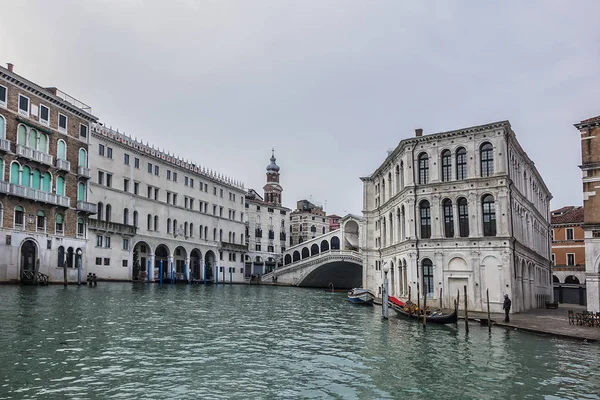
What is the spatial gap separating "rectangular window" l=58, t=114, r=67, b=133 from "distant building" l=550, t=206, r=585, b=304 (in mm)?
40298

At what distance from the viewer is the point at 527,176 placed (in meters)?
32.4

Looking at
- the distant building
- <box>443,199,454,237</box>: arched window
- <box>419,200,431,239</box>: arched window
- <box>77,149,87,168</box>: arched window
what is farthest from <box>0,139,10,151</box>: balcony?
the distant building

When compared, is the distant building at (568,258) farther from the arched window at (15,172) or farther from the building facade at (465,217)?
the arched window at (15,172)

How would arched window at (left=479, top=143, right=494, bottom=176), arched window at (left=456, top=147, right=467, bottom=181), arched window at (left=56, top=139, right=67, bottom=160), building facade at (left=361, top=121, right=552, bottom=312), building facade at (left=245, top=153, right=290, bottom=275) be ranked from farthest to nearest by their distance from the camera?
building facade at (left=245, top=153, right=290, bottom=275) < arched window at (left=56, top=139, right=67, bottom=160) < arched window at (left=456, top=147, right=467, bottom=181) < arched window at (left=479, top=143, right=494, bottom=176) < building facade at (left=361, top=121, right=552, bottom=312)

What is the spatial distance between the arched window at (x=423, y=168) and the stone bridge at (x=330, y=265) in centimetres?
2986

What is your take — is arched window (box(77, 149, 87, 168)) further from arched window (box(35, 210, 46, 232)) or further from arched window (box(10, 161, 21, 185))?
arched window (box(10, 161, 21, 185))

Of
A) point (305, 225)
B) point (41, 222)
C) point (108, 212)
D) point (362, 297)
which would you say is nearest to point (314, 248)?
point (305, 225)

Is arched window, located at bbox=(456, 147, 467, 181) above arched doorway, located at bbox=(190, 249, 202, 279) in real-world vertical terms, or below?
above

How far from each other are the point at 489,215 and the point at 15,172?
29.0 metres

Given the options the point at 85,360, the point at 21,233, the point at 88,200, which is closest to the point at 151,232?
the point at 88,200

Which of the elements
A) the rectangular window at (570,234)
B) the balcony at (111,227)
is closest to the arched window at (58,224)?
the balcony at (111,227)

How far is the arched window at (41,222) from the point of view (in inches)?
1447

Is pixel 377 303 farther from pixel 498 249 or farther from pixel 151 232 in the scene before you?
pixel 151 232

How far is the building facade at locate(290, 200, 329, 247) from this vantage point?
88.1 m
